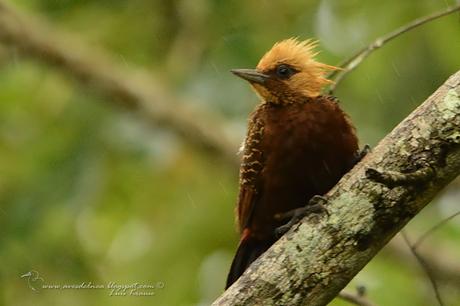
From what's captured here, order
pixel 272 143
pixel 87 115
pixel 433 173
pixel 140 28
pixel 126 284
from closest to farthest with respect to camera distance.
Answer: pixel 433 173 < pixel 272 143 < pixel 126 284 < pixel 87 115 < pixel 140 28

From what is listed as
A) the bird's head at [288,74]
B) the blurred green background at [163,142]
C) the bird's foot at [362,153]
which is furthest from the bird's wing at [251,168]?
the blurred green background at [163,142]

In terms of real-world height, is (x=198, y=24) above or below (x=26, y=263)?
above

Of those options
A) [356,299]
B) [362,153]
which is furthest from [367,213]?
[356,299]

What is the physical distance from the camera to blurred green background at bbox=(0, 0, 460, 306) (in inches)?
241

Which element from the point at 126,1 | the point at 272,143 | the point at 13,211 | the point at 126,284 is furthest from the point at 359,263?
the point at 126,1

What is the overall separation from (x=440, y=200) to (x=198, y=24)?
6.50ft

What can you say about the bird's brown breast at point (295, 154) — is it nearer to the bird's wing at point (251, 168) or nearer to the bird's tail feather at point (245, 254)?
the bird's wing at point (251, 168)

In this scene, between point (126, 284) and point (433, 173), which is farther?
point (126, 284)

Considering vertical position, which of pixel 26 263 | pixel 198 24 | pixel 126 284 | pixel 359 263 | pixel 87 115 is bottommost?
pixel 359 263

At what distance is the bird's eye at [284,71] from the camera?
15.4ft

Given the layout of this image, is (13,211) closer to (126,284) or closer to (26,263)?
(26,263)

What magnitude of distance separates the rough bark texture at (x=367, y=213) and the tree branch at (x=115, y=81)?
3.33 m

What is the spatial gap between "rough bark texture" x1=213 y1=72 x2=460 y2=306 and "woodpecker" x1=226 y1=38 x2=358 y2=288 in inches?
23.9

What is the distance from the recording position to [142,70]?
278 inches
